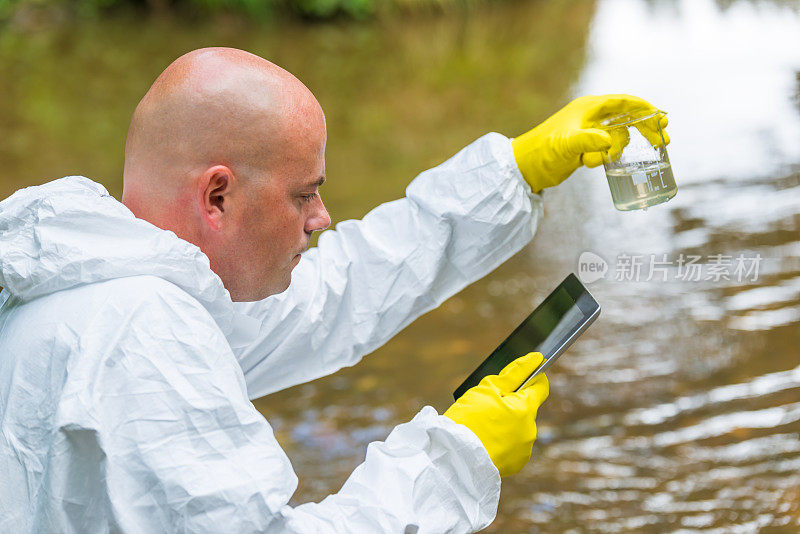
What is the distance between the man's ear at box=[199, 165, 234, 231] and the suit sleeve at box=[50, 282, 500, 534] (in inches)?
6.7

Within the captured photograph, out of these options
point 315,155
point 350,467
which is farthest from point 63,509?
point 350,467

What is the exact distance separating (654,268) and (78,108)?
5.37m

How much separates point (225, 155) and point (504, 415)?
0.58m

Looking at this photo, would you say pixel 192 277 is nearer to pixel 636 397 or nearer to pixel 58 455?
pixel 58 455

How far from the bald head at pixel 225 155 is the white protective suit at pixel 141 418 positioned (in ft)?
0.29

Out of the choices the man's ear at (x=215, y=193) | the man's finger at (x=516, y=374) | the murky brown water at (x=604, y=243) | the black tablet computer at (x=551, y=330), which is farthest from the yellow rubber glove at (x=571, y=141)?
the murky brown water at (x=604, y=243)

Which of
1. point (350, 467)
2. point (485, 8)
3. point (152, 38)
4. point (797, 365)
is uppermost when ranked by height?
point (152, 38)

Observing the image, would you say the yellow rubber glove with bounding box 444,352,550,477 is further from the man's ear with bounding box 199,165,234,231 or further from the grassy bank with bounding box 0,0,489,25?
the grassy bank with bounding box 0,0,489,25

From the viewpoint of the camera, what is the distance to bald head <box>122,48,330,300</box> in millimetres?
1390

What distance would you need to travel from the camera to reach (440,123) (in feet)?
21.1

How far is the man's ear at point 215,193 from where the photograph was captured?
1.38 metres

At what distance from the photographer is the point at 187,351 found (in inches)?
48.5

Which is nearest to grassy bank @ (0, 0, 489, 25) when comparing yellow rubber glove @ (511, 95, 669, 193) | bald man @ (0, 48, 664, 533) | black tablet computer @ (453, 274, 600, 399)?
yellow rubber glove @ (511, 95, 669, 193)

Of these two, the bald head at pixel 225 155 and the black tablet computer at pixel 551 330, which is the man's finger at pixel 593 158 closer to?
the black tablet computer at pixel 551 330
